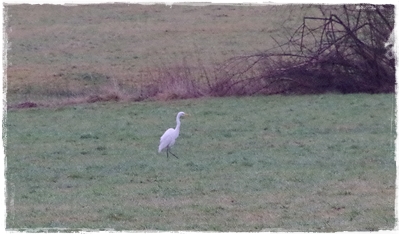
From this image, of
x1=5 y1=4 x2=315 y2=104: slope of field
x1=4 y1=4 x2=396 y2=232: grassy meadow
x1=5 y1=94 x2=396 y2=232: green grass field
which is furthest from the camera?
x1=5 y1=4 x2=315 y2=104: slope of field

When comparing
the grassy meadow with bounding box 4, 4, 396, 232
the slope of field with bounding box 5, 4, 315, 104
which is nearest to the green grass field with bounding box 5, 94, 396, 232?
the grassy meadow with bounding box 4, 4, 396, 232

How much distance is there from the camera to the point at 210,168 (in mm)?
11523

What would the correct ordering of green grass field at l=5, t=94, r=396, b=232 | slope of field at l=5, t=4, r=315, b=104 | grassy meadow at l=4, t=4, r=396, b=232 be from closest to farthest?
green grass field at l=5, t=94, r=396, b=232 → grassy meadow at l=4, t=4, r=396, b=232 → slope of field at l=5, t=4, r=315, b=104

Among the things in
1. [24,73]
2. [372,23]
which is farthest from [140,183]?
[24,73]

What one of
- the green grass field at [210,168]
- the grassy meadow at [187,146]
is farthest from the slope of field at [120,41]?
the green grass field at [210,168]

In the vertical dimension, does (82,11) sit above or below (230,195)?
above

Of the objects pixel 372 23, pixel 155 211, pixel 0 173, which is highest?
pixel 372 23

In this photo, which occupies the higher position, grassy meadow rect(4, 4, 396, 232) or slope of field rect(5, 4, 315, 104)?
Result: slope of field rect(5, 4, 315, 104)

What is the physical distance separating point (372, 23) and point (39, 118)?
846 centimetres

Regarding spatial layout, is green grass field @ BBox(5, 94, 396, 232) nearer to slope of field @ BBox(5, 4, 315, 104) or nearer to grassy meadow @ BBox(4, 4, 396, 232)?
grassy meadow @ BBox(4, 4, 396, 232)

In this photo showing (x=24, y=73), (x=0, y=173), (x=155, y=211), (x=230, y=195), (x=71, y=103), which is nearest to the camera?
(x=0, y=173)

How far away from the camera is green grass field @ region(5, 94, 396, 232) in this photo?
832 cm

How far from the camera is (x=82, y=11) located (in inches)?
1266

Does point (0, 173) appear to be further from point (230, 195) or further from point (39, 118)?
point (39, 118)
